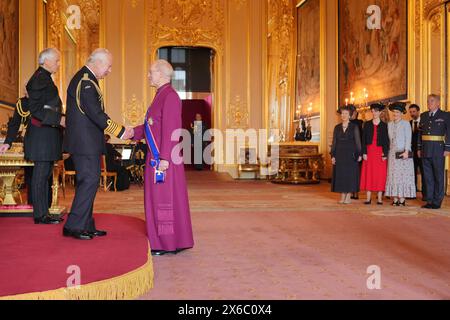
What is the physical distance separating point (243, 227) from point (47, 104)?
234 centimetres

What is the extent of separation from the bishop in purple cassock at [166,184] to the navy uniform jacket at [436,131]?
446 cm

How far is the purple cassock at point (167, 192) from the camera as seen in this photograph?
12.3ft

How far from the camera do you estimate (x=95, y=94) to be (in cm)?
370

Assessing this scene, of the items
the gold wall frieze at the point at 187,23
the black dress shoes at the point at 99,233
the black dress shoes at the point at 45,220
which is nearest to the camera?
the black dress shoes at the point at 99,233

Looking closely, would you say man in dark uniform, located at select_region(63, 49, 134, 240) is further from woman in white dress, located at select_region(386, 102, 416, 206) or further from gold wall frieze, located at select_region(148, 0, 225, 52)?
gold wall frieze, located at select_region(148, 0, 225, 52)

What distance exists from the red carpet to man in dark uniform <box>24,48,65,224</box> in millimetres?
404

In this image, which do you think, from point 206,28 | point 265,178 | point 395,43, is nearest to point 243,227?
point 395,43

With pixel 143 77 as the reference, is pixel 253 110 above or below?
below

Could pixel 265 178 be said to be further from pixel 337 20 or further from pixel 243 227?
pixel 243 227

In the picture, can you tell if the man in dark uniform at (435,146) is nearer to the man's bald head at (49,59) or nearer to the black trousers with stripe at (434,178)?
the black trousers with stripe at (434,178)

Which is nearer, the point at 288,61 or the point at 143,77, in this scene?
the point at 143,77

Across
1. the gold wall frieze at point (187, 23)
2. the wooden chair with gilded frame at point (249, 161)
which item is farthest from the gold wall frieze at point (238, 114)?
the gold wall frieze at point (187, 23)

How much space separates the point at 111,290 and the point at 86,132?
158 centimetres

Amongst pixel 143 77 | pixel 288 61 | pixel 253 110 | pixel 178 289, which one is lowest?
pixel 178 289
